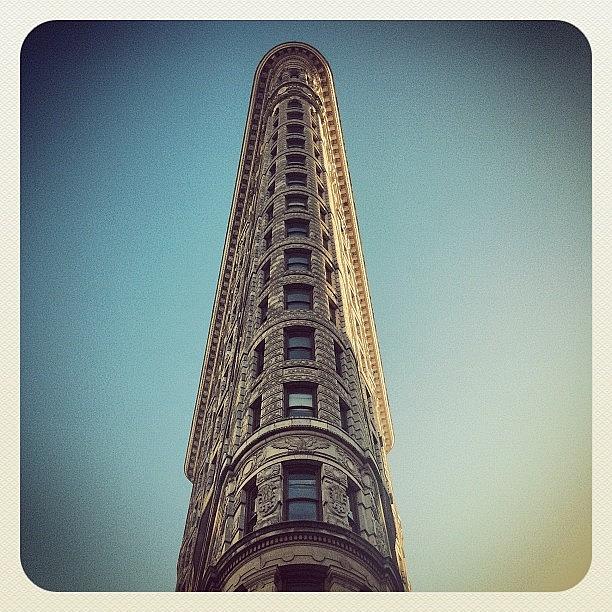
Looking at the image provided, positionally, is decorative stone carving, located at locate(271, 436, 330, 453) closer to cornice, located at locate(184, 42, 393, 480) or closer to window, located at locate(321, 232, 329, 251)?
window, located at locate(321, 232, 329, 251)

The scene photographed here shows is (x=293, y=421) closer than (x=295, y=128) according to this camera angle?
Yes

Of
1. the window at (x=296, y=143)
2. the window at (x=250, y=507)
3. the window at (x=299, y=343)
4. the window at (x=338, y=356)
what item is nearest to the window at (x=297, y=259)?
the window at (x=299, y=343)

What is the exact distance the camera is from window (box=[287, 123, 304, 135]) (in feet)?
137

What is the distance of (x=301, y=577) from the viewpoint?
18422 mm

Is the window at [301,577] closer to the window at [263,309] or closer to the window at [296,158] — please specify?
the window at [263,309]

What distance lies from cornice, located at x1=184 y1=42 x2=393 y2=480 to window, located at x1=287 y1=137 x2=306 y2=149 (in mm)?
4514

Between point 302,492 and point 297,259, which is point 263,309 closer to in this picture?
point 297,259

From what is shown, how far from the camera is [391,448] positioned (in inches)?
2099

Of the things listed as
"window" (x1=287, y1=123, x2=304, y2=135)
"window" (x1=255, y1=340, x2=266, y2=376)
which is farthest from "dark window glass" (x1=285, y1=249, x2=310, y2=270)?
"window" (x1=287, y1=123, x2=304, y2=135)

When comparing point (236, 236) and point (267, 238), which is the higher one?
point (236, 236)

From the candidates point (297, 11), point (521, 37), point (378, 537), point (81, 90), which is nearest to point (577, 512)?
point (378, 537)

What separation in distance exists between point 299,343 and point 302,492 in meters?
7.01

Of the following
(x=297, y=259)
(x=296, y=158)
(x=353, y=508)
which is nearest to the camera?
(x=353, y=508)

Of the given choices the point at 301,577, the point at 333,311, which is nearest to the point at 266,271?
the point at 333,311
